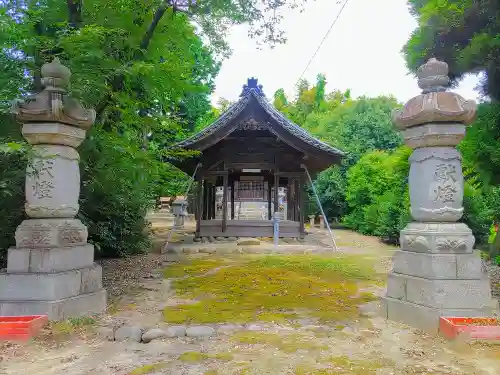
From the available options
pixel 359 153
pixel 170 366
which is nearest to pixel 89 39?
pixel 170 366

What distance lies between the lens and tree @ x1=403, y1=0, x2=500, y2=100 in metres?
6.05

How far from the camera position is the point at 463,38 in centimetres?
679

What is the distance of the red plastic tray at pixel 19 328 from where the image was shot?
362 cm

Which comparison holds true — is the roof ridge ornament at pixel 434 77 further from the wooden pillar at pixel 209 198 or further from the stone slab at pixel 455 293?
the wooden pillar at pixel 209 198

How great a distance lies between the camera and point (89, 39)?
4.68 m

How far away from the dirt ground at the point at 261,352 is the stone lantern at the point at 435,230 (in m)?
0.40

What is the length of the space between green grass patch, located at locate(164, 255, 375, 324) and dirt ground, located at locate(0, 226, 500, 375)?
375mm

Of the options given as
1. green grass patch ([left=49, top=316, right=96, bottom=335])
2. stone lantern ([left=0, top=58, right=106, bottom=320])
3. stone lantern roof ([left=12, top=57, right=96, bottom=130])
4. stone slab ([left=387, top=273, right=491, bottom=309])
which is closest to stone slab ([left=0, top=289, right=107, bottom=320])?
stone lantern ([left=0, top=58, right=106, bottom=320])

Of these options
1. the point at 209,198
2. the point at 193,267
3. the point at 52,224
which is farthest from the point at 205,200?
the point at 52,224

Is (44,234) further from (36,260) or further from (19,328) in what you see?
(19,328)

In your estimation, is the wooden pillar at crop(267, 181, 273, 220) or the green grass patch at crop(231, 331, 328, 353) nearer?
the green grass patch at crop(231, 331, 328, 353)

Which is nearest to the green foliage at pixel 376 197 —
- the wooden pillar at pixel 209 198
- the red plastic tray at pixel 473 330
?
the wooden pillar at pixel 209 198

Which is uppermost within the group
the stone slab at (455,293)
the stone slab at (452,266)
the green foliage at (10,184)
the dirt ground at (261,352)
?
the green foliage at (10,184)

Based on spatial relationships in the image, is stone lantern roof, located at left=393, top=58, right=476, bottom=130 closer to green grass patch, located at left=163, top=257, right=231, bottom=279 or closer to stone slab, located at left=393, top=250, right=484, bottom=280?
stone slab, located at left=393, top=250, right=484, bottom=280
